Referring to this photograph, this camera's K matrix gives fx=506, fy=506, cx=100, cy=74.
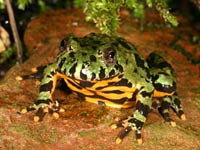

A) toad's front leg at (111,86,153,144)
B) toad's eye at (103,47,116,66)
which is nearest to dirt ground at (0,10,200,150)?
toad's front leg at (111,86,153,144)

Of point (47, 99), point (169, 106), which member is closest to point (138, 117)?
point (169, 106)

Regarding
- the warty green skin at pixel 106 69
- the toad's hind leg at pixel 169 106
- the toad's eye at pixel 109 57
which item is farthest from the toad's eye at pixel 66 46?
the toad's hind leg at pixel 169 106

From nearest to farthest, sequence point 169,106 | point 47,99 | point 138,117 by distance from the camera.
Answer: point 138,117 < point 47,99 < point 169,106

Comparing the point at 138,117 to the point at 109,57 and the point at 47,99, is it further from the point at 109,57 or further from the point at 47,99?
the point at 47,99

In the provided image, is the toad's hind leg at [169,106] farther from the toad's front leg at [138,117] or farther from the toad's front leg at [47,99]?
the toad's front leg at [47,99]

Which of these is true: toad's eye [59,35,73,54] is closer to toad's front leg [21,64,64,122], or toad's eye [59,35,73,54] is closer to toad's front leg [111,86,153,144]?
toad's front leg [21,64,64,122]

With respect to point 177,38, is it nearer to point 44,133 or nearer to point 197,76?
point 197,76
